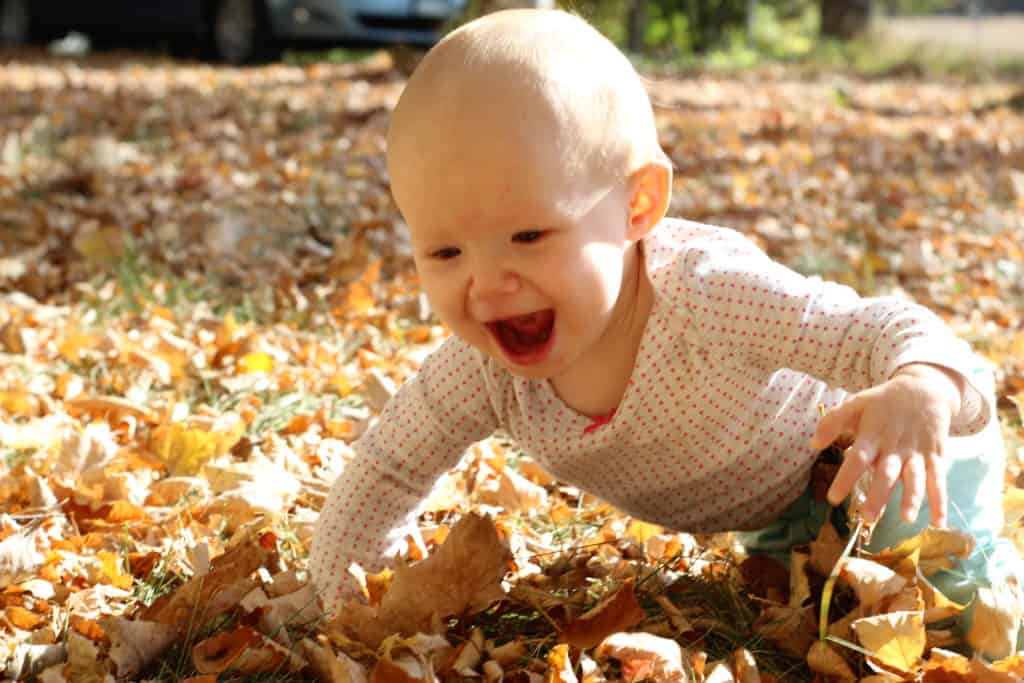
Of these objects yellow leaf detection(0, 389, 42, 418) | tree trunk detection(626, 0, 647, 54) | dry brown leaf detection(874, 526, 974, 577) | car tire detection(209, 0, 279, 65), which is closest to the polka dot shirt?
dry brown leaf detection(874, 526, 974, 577)

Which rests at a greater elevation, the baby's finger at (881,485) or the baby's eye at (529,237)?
the baby's eye at (529,237)

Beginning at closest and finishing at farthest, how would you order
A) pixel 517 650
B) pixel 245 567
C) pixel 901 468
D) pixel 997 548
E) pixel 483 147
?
pixel 901 468 < pixel 483 147 < pixel 517 650 < pixel 997 548 < pixel 245 567

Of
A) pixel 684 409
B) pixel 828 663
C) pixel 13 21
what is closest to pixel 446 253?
pixel 684 409

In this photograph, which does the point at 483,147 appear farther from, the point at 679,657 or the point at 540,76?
the point at 679,657

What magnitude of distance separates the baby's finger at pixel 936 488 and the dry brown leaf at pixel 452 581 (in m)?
0.70

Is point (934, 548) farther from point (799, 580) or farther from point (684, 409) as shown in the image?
point (684, 409)

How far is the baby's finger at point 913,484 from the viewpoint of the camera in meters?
1.55

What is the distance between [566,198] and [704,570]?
2.61ft

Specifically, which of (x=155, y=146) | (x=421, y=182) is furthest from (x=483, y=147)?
(x=155, y=146)

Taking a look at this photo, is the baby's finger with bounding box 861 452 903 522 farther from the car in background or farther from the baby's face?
the car in background

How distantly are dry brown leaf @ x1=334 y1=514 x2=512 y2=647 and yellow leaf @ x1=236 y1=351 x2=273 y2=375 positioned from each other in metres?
1.45

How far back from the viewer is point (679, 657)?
6.07ft

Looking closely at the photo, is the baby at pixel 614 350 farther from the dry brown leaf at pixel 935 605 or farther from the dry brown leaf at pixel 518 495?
the dry brown leaf at pixel 518 495

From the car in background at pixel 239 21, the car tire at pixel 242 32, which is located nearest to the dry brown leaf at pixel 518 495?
the car in background at pixel 239 21
